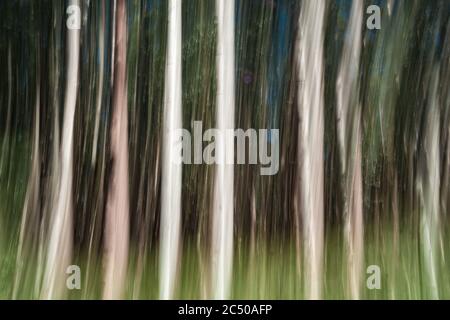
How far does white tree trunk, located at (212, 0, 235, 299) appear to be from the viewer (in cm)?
106

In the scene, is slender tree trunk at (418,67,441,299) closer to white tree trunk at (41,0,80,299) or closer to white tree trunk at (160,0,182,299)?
white tree trunk at (160,0,182,299)

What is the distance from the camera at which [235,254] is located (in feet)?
3.51

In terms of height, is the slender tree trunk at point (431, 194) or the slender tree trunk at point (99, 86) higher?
the slender tree trunk at point (99, 86)

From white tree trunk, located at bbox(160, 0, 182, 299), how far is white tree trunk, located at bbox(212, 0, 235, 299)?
90 millimetres

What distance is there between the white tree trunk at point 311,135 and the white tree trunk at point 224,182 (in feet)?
0.53

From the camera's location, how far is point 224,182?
107 centimetres

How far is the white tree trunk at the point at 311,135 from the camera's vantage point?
107 cm

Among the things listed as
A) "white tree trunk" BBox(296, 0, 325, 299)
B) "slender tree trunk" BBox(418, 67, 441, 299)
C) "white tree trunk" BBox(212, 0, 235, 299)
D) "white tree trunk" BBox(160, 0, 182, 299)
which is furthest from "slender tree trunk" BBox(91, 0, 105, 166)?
"slender tree trunk" BBox(418, 67, 441, 299)

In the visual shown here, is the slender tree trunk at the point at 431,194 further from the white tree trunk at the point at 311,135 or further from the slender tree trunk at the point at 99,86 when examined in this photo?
the slender tree trunk at the point at 99,86

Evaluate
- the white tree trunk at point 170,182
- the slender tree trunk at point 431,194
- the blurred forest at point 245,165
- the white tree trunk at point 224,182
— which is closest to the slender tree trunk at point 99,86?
the blurred forest at point 245,165

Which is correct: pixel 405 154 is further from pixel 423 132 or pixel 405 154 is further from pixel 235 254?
pixel 235 254

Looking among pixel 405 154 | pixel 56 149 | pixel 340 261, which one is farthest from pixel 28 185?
pixel 405 154

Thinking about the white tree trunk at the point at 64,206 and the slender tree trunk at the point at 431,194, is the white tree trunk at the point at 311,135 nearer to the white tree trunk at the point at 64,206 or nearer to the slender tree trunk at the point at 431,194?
the slender tree trunk at the point at 431,194
